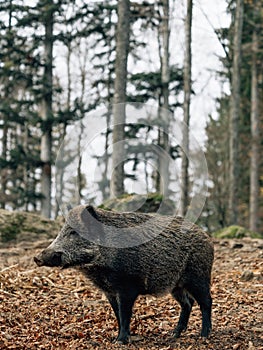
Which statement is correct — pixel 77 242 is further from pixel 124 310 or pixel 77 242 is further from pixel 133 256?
pixel 124 310

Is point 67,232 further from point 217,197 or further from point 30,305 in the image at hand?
point 217,197

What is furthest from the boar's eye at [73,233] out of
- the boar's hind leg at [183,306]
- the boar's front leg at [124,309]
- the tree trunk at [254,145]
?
the tree trunk at [254,145]

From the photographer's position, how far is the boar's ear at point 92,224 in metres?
6.54

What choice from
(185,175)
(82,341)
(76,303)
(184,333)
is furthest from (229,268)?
(185,175)

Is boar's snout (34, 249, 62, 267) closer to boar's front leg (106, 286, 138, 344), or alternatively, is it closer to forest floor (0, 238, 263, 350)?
boar's front leg (106, 286, 138, 344)

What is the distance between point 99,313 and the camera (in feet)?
27.1

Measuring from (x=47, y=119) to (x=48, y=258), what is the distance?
49.8 ft

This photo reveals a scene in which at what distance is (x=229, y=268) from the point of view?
11023 millimetres

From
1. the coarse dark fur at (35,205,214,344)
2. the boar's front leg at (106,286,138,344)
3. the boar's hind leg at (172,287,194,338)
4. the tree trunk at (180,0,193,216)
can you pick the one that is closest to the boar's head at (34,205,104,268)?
the coarse dark fur at (35,205,214,344)

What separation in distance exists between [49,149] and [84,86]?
780cm

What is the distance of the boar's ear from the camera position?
21.5ft

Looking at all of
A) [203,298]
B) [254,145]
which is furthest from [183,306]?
[254,145]

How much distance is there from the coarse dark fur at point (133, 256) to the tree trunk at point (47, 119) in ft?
48.0

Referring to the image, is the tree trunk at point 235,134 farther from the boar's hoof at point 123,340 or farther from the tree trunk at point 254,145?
the boar's hoof at point 123,340
